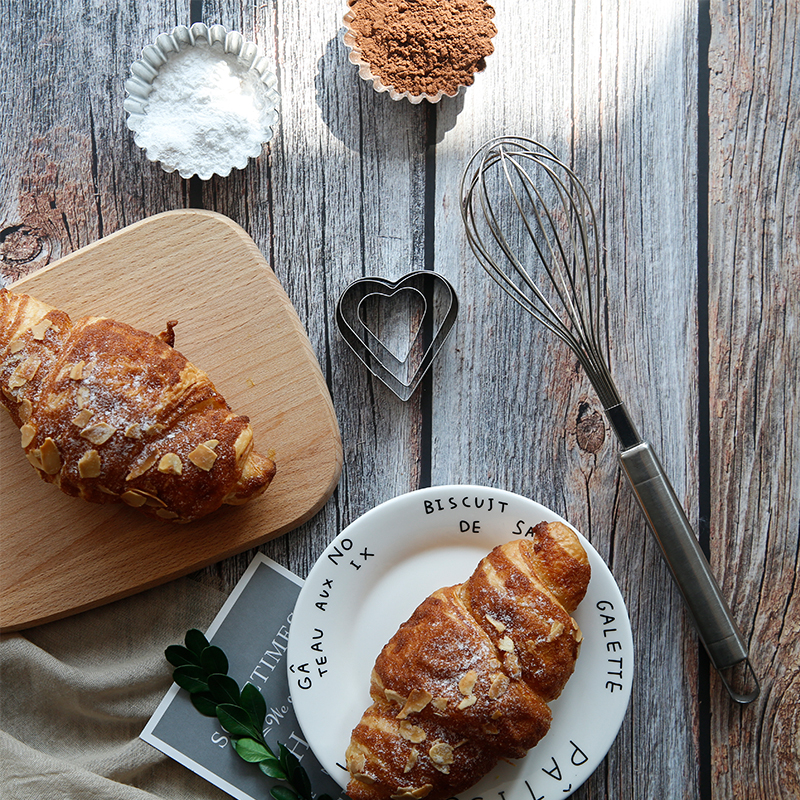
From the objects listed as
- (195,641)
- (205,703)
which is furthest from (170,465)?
(205,703)

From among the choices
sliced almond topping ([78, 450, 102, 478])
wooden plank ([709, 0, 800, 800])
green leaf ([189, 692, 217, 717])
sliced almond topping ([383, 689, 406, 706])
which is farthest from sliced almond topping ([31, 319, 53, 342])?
wooden plank ([709, 0, 800, 800])

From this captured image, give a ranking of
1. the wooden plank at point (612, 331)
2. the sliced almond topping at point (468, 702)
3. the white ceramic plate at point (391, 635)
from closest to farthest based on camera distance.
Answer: the sliced almond topping at point (468, 702) → the white ceramic plate at point (391, 635) → the wooden plank at point (612, 331)

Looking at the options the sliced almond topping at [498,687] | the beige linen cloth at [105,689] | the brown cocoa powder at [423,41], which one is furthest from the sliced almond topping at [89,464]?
the brown cocoa powder at [423,41]

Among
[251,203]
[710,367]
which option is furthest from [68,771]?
[710,367]

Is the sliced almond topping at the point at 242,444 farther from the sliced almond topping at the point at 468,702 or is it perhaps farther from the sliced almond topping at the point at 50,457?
the sliced almond topping at the point at 468,702

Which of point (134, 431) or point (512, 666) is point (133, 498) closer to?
point (134, 431)

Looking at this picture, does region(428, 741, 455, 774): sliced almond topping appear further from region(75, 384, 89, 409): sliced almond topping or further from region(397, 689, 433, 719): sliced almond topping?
region(75, 384, 89, 409): sliced almond topping
